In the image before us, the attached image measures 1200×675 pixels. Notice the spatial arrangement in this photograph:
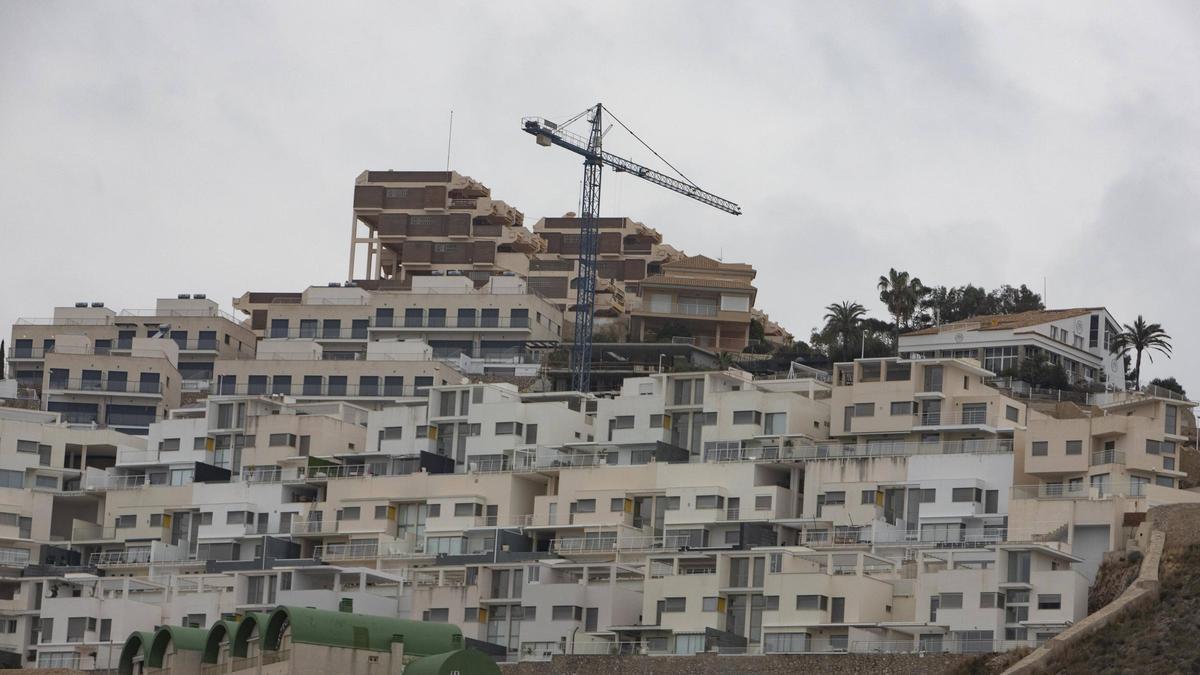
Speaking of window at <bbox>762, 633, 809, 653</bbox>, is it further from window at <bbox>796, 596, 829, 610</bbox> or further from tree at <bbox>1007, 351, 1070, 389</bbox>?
tree at <bbox>1007, 351, 1070, 389</bbox>

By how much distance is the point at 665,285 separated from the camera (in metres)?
159

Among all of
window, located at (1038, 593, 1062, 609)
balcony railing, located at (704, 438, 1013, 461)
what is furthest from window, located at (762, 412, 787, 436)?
window, located at (1038, 593, 1062, 609)

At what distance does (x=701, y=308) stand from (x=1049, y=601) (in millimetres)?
69251

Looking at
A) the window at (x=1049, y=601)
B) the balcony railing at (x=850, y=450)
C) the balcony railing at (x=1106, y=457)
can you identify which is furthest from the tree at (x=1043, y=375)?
the window at (x=1049, y=601)

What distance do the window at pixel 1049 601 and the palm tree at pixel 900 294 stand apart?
58802 millimetres

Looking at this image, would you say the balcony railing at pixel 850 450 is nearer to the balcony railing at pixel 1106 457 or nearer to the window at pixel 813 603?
the balcony railing at pixel 1106 457

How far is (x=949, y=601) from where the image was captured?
92312 mm

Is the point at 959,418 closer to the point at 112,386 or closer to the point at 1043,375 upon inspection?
the point at 1043,375

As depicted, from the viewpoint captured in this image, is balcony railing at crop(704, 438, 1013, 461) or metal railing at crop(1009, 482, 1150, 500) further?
balcony railing at crop(704, 438, 1013, 461)

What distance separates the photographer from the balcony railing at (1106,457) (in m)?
101

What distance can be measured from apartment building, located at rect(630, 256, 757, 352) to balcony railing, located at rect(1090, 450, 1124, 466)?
184ft

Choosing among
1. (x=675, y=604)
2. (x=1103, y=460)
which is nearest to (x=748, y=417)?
(x=675, y=604)

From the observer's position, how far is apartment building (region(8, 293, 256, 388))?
154 m

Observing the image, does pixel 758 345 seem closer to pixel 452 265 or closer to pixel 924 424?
pixel 452 265
